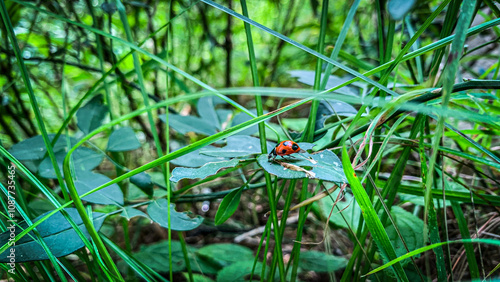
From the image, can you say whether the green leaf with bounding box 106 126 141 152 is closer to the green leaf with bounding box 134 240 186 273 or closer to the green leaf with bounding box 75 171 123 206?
the green leaf with bounding box 75 171 123 206

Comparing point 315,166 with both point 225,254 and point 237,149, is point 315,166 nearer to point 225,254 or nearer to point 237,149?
point 237,149

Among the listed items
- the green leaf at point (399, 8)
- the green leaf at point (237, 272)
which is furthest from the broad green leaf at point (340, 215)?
the green leaf at point (399, 8)

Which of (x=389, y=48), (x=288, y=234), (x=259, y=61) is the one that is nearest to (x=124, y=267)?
(x=288, y=234)

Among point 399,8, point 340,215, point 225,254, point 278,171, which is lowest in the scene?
point 225,254

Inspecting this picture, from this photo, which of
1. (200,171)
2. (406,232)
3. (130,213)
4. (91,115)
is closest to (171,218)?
(130,213)

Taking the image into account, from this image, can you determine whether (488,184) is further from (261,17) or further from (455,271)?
(261,17)

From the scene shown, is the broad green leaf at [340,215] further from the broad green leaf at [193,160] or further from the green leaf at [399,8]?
the green leaf at [399,8]

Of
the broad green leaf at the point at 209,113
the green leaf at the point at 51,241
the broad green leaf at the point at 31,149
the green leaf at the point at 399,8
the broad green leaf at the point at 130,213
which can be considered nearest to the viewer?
the green leaf at the point at 399,8
